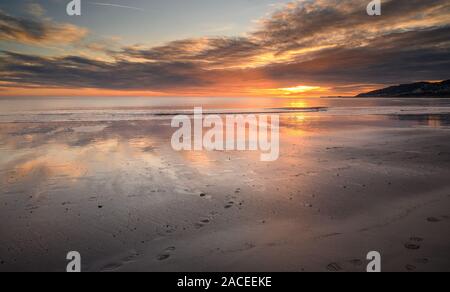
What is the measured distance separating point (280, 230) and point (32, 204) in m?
5.41

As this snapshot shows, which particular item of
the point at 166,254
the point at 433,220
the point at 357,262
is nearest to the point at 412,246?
the point at 357,262

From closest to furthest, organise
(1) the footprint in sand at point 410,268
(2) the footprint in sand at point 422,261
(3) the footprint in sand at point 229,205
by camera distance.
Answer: (1) the footprint in sand at point 410,268 → (2) the footprint in sand at point 422,261 → (3) the footprint in sand at point 229,205

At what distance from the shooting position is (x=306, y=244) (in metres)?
4.51

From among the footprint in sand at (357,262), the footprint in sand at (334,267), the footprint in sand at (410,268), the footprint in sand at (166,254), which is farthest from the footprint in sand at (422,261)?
the footprint in sand at (166,254)

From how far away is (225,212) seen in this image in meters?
5.80

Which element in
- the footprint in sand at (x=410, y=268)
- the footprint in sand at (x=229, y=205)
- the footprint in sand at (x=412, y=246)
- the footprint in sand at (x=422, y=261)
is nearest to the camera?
the footprint in sand at (x=410, y=268)

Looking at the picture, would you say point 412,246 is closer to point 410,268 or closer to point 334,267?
point 410,268

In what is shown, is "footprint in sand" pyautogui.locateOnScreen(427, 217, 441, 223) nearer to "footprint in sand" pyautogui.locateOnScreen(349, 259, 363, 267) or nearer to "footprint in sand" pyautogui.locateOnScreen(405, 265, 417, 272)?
"footprint in sand" pyautogui.locateOnScreen(405, 265, 417, 272)

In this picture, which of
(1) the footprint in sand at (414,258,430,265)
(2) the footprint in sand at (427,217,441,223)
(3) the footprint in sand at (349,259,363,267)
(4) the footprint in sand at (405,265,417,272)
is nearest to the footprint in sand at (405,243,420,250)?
(1) the footprint in sand at (414,258,430,265)

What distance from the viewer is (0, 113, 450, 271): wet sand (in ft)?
13.7

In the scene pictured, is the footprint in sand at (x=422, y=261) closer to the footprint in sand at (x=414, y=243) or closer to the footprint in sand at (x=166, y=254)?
the footprint in sand at (x=414, y=243)

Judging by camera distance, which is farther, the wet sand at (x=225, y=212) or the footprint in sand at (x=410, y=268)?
the wet sand at (x=225, y=212)

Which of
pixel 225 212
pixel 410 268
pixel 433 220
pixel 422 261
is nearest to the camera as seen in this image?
pixel 410 268

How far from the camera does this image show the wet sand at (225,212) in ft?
13.7
